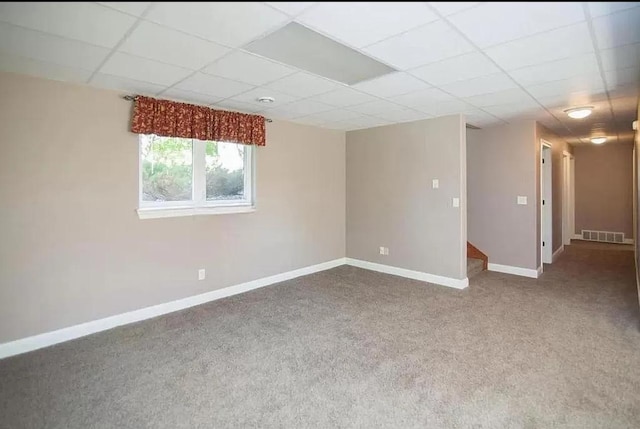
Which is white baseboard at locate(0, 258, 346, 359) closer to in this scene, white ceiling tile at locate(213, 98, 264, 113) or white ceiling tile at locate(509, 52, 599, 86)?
white ceiling tile at locate(213, 98, 264, 113)

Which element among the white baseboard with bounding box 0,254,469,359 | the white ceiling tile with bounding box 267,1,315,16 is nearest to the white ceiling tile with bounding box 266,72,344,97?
the white ceiling tile with bounding box 267,1,315,16

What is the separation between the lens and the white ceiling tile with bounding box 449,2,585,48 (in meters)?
1.74

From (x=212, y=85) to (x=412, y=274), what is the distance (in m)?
3.66

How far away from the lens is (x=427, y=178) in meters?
4.79

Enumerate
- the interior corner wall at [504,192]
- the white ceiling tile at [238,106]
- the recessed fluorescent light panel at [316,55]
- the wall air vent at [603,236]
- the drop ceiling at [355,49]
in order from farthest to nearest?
the wall air vent at [603,236] → the interior corner wall at [504,192] → the white ceiling tile at [238,106] → the recessed fluorescent light panel at [316,55] → the drop ceiling at [355,49]

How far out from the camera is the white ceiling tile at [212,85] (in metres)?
2.92

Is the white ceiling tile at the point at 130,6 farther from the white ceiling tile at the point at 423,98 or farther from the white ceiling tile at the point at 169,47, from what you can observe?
the white ceiling tile at the point at 423,98

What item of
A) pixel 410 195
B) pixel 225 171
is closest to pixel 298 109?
pixel 225 171

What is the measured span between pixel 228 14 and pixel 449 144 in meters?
3.49

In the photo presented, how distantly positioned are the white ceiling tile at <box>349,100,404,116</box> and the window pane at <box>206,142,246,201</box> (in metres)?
1.59

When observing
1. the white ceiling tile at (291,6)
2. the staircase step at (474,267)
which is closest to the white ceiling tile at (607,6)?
the white ceiling tile at (291,6)

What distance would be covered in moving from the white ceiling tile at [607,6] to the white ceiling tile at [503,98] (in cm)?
148

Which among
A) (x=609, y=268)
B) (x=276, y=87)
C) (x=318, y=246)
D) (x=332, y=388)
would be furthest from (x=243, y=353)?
(x=609, y=268)

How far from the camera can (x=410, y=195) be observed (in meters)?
4.98
